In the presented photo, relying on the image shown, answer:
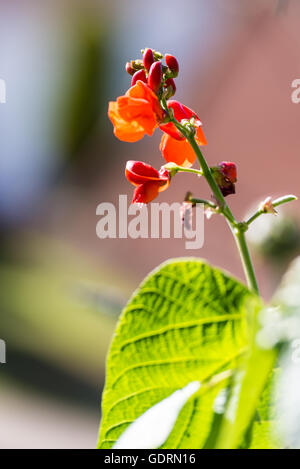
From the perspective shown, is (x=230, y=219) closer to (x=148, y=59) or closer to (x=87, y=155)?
(x=148, y=59)

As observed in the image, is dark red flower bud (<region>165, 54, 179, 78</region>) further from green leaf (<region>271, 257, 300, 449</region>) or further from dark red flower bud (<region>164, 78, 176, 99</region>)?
green leaf (<region>271, 257, 300, 449</region>)

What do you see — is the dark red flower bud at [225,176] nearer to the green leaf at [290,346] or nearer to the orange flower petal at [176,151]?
the orange flower petal at [176,151]

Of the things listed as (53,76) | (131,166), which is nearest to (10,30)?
(53,76)

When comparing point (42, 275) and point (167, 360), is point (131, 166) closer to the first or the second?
point (167, 360)

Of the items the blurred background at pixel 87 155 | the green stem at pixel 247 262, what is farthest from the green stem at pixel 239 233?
the blurred background at pixel 87 155

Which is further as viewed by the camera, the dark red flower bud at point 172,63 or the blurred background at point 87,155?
the blurred background at point 87,155

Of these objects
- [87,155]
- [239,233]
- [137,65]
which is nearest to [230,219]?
[239,233]

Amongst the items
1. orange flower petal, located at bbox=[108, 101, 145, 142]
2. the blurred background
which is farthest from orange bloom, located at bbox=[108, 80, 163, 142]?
the blurred background
